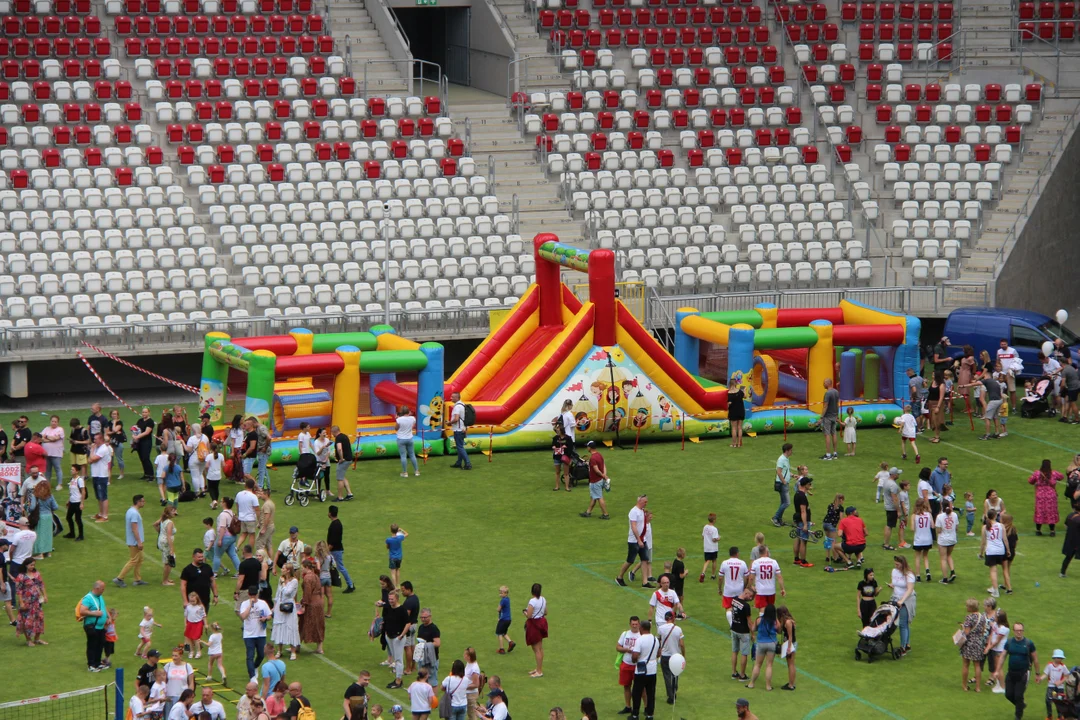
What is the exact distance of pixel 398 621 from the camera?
66.2 ft

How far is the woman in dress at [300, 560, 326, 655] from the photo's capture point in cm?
2078

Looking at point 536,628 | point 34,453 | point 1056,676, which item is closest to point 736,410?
point 536,628

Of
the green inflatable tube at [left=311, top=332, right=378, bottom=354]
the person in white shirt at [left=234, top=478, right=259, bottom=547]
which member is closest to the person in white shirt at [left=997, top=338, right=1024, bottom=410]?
the green inflatable tube at [left=311, top=332, right=378, bottom=354]

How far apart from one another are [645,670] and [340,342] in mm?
14022

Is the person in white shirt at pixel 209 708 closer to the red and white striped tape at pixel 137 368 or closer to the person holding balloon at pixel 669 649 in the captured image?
the person holding balloon at pixel 669 649

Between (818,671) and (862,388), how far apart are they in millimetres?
13301

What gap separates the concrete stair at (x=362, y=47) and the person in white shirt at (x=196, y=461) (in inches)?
618

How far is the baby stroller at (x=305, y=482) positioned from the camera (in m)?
27.1

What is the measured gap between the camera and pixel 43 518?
24.3 meters

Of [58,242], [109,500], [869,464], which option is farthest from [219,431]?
[869,464]

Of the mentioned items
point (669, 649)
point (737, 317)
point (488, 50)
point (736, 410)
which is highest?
point (488, 50)

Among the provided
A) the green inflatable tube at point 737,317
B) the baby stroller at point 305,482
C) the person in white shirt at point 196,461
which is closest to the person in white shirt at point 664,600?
the baby stroller at point 305,482

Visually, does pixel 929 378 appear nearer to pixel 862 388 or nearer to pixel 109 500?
pixel 862 388

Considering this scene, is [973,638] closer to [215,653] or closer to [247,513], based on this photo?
[215,653]
